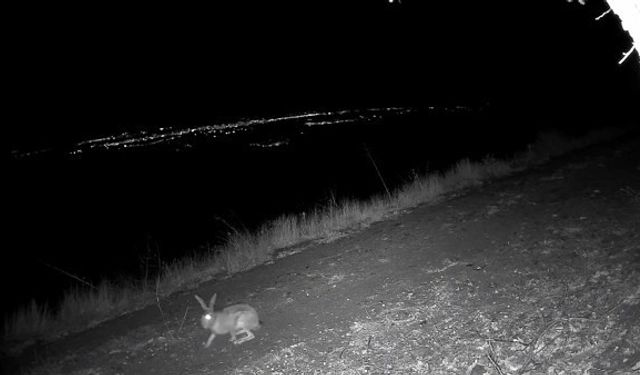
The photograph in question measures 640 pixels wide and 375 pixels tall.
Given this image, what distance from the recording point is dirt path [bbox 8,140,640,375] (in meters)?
3.29

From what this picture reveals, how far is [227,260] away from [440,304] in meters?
3.49

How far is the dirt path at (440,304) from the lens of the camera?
3289 mm

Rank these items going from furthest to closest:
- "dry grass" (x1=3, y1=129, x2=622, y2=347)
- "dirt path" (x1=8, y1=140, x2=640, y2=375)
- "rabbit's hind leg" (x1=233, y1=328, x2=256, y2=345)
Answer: "dry grass" (x1=3, y1=129, x2=622, y2=347), "rabbit's hind leg" (x1=233, y1=328, x2=256, y2=345), "dirt path" (x1=8, y1=140, x2=640, y2=375)

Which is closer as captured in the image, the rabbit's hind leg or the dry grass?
the rabbit's hind leg

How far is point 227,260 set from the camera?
6.52 metres

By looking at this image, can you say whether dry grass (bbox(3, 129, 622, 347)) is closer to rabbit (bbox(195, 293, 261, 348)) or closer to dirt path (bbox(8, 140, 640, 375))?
dirt path (bbox(8, 140, 640, 375))

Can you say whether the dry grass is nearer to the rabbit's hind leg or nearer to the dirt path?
the dirt path

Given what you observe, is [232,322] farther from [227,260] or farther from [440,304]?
[227,260]

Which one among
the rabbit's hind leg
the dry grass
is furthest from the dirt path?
the dry grass

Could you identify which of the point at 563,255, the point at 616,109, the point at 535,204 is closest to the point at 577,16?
the point at 616,109

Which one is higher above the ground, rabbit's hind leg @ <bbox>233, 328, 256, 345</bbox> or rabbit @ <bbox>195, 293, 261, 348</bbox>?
rabbit @ <bbox>195, 293, 261, 348</bbox>

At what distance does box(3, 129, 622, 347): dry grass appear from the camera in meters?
5.60

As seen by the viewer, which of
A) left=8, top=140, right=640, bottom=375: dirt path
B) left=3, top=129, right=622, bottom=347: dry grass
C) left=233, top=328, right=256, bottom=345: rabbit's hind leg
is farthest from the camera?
left=3, top=129, right=622, bottom=347: dry grass

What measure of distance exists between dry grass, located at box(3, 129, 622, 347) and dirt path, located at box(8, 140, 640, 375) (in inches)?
19.7
